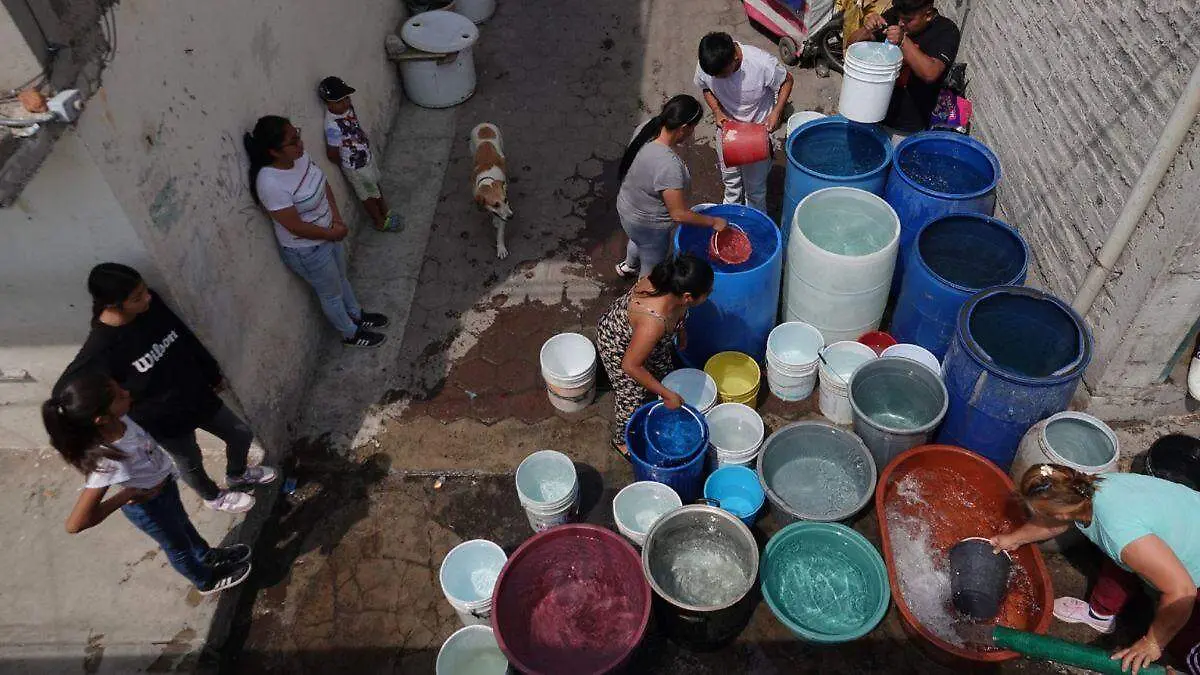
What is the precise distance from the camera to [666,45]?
8289 mm

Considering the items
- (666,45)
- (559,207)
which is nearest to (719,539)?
(559,207)

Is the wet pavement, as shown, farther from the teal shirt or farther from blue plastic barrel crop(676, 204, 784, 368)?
the teal shirt

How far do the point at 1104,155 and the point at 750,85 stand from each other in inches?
86.8

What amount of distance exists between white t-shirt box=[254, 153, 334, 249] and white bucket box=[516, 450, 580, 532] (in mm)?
2002

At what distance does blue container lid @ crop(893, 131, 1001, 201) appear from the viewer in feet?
16.8

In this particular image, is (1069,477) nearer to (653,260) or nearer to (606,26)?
(653,260)

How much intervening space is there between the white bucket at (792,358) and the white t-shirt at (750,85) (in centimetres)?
162

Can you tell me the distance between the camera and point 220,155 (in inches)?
169

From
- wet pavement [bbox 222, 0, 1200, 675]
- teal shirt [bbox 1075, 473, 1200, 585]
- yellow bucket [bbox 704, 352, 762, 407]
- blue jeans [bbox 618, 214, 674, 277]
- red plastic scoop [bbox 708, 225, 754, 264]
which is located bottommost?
wet pavement [bbox 222, 0, 1200, 675]

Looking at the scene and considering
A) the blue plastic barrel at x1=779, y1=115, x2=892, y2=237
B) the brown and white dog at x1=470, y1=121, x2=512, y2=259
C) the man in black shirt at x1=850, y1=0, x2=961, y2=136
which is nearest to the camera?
the man in black shirt at x1=850, y1=0, x2=961, y2=136

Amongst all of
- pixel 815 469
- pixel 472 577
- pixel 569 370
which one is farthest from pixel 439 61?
pixel 815 469

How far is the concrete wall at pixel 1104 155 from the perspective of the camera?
3.84m

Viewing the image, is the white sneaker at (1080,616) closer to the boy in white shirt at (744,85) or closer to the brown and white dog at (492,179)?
the boy in white shirt at (744,85)

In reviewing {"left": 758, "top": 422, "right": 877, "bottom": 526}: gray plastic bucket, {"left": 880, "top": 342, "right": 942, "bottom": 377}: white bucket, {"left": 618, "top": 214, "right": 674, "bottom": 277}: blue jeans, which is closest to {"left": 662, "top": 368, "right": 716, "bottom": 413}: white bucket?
{"left": 758, "top": 422, "right": 877, "bottom": 526}: gray plastic bucket
